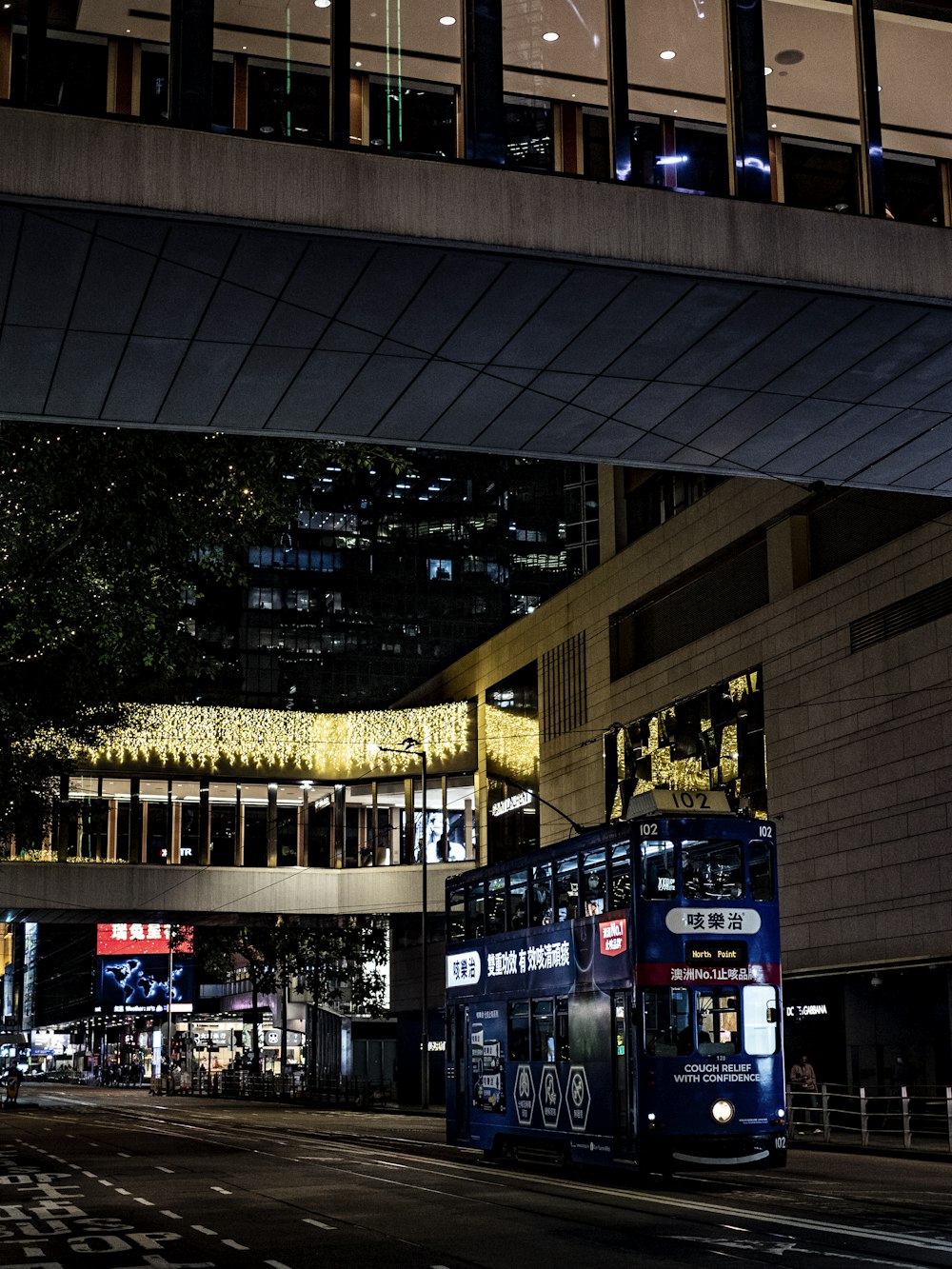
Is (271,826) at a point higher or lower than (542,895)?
higher

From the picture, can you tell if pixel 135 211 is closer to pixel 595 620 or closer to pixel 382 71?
pixel 382 71

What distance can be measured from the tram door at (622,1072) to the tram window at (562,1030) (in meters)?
1.45

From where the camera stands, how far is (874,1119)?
110 ft

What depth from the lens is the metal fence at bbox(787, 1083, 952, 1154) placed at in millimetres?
28219

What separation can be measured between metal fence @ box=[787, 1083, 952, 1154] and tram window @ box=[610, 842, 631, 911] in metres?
9.49

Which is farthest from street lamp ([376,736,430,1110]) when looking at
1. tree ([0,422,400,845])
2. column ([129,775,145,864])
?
tree ([0,422,400,845])

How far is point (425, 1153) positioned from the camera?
2723 cm

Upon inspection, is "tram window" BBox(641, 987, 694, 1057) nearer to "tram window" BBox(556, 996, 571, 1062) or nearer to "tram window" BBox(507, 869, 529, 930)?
"tram window" BBox(556, 996, 571, 1062)

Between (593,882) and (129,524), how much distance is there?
759cm

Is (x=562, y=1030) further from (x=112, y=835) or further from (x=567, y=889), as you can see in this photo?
(x=112, y=835)

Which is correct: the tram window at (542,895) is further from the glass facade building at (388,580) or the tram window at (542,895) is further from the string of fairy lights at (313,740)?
the glass facade building at (388,580)

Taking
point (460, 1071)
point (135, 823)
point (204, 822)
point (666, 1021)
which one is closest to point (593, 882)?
point (666, 1021)

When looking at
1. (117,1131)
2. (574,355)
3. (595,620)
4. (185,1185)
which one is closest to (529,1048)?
(185,1185)

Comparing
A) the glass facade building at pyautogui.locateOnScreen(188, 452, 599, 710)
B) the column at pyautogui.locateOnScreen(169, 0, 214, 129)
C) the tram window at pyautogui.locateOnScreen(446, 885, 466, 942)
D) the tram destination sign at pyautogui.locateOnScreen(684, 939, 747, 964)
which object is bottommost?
the tram destination sign at pyautogui.locateOnScreen(684, 939, 747, 964)
